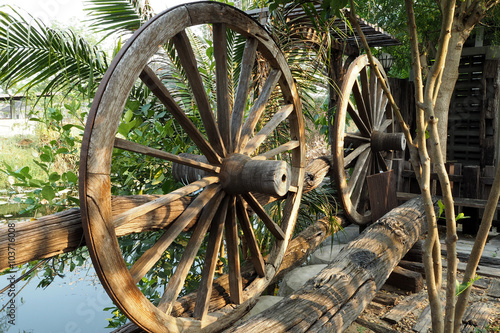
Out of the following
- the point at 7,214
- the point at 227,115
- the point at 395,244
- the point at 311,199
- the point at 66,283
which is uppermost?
the point at 227,115

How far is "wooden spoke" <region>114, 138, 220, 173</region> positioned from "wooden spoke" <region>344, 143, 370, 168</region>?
2.25 m

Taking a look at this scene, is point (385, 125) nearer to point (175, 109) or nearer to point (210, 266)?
point (210, 266)

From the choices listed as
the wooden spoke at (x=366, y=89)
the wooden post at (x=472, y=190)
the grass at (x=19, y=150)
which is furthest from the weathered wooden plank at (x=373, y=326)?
the grass at (x=19, y=150)

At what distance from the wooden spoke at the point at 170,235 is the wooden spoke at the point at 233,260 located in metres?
0.25

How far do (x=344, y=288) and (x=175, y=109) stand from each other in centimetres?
148

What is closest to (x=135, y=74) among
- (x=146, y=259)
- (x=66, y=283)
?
(x=146, y=259)

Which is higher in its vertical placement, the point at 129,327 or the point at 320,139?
the point at 320,139

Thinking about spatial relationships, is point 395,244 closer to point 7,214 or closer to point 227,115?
point 227,115

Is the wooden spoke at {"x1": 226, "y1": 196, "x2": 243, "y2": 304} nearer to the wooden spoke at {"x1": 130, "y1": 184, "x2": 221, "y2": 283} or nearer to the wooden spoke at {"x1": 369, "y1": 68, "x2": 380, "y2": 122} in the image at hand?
the wooden spoke at {"x1": 130, "y1": 184, "x2": 221, "y2": 283}

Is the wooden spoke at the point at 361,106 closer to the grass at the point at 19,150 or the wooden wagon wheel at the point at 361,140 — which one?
the wooden wagon wheel at the point at 361,140

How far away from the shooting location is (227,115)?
8.48 feet

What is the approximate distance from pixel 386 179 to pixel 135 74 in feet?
10.6

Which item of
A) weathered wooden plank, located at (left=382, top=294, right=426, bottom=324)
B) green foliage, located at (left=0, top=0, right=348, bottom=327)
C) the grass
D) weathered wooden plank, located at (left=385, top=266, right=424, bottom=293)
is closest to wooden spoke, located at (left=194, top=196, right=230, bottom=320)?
green foliage, located at (left=0, top=0, right=348, bottom=327)

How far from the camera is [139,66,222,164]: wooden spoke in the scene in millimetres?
2041
